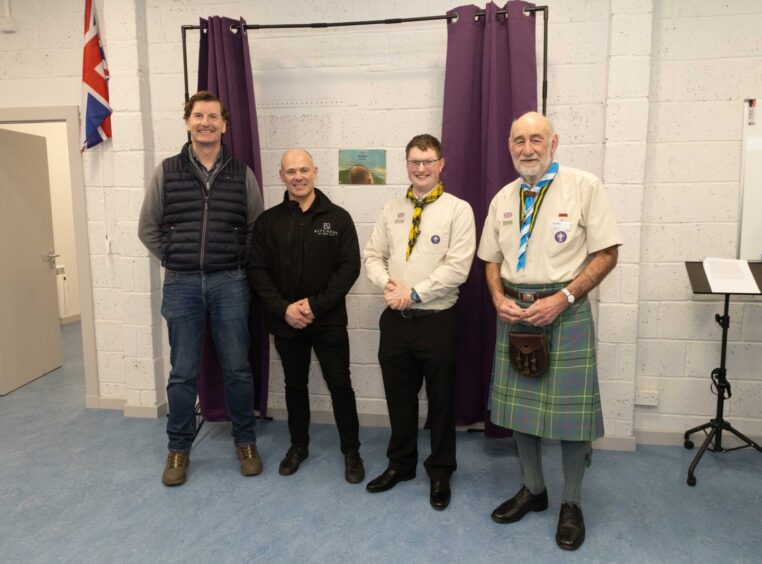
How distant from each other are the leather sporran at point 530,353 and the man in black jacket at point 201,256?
130 cm

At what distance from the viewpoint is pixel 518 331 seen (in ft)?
7.03

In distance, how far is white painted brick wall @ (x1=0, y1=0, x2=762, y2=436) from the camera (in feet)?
8.99

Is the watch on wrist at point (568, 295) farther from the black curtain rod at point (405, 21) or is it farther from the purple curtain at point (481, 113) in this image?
the black curtain rod at point (405, 21)

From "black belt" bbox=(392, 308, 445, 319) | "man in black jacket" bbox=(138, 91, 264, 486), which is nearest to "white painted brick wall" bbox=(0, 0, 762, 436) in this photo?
"man in black jacket" bbox=(138, 91, 264, 486)

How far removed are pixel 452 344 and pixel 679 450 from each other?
149cm

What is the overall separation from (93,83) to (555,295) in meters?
2.84

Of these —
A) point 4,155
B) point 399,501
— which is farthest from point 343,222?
point 4,155

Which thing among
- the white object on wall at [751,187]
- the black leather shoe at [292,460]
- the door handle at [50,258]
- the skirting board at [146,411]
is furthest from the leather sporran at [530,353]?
the door handle at [50,258]

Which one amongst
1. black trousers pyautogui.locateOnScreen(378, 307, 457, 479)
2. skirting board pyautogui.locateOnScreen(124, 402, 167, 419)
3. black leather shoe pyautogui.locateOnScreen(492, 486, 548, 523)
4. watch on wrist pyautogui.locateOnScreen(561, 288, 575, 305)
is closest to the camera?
watch on wrist pyautogui.locateOnScreen(561, 288, 575, 305)

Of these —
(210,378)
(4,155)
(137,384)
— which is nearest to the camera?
(210,378)

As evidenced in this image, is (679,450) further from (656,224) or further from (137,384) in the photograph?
Result: (137,384)

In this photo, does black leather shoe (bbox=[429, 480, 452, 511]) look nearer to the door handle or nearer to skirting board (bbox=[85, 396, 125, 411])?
skirting board (bbox=[85, 396, 125, 411])

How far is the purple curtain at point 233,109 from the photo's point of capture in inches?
114

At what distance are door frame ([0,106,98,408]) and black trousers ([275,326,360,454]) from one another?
5.30ft
